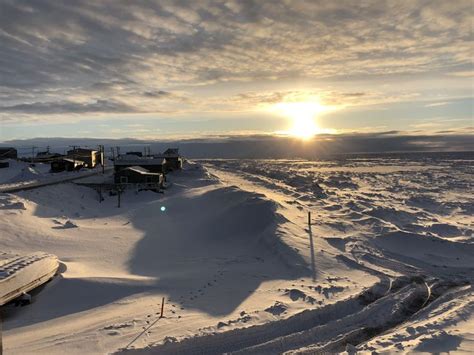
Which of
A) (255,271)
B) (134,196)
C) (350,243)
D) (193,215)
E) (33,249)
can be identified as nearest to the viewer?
(255,271)

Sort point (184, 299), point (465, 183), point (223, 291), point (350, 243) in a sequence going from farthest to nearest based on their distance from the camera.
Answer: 1. point (465, 183)
2. point (350, 243)
3. point (223, 291)
4. point (184, 299)

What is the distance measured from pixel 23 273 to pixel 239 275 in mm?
8473

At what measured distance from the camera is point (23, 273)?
48.0ft

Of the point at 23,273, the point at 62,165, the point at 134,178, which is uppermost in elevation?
the point at 62,165

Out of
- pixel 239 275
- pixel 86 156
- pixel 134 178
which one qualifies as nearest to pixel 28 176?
pixel 134 178

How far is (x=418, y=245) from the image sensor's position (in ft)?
79.6

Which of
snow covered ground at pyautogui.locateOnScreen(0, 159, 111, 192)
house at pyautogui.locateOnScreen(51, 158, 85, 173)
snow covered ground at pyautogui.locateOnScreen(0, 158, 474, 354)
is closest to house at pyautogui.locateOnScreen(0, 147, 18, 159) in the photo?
snow covered ground at pyautogui.locateOnScreen(0, 159, 111, 192)

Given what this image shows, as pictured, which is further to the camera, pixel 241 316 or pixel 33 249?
pixel 33 249

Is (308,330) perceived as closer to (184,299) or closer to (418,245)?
(184,299)

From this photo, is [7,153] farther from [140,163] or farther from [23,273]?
[23,273]

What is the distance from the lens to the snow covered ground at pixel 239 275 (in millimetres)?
11977

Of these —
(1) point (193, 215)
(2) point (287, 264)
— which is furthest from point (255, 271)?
(1) point (193, 215)

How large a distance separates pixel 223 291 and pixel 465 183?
174 ft

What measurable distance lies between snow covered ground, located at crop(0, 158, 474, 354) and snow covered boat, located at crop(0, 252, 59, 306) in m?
0.50
